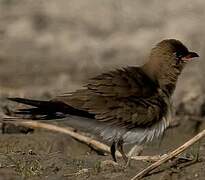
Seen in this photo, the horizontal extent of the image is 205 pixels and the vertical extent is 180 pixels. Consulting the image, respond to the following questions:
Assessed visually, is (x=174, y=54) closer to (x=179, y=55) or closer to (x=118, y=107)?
(x=179, y=55)

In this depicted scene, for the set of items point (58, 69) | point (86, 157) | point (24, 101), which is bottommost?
point (58, 69)

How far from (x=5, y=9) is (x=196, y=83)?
4.72 m

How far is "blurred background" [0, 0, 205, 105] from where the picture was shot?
12766mm

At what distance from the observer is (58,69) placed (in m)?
13.0

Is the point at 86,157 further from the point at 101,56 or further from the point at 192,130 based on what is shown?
the point at 101,56

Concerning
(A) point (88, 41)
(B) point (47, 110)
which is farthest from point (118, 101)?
(A) point (88, 41)

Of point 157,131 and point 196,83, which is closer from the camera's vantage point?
point 157,131

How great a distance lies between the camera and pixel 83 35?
14.1m

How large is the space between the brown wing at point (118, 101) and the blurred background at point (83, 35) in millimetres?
5240

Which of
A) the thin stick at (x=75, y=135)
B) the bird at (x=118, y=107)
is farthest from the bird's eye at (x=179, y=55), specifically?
the thin stick at (x=75, y=135)

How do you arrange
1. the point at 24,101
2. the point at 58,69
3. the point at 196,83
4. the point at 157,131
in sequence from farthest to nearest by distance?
the point at 58,69 < the point at 196,83 < the point at 157,131 < the point at 24,101

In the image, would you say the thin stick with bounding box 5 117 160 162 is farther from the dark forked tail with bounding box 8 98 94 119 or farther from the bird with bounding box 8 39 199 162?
the dark forked tail with bounding box 8 98 94 119

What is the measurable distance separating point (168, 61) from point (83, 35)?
684cm

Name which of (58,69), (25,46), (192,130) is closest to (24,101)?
(192,130)
